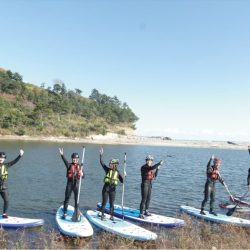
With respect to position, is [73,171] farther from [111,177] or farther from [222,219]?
[222,219]

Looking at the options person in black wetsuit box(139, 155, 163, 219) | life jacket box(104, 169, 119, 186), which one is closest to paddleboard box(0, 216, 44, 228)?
life jacket box(104, 169, 119, 186)

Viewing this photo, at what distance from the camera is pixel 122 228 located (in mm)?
14664

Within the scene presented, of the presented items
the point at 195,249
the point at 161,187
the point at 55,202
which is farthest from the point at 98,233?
the point at 161,187

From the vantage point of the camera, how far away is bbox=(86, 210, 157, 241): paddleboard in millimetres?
13805

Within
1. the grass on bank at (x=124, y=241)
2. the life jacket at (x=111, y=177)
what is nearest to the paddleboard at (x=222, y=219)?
the grass on bank at (x=124, y=241)

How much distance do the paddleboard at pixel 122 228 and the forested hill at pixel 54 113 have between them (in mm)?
83101

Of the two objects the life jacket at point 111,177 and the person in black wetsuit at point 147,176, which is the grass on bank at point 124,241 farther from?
the life jacket at point 111,177

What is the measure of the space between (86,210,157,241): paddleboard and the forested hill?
273 ft

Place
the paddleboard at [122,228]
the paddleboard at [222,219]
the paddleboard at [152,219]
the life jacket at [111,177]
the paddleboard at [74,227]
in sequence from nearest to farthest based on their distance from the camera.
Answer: the paddleboard at [122,228], the paddleboard at [74,227], the life jacket at [111,177], the paddleboard at [152,219], the paddleboard at [222,219]

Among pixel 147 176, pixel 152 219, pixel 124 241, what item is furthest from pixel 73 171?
pixel 152 219

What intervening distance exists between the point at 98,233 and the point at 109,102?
551ft

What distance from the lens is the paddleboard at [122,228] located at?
1380cm

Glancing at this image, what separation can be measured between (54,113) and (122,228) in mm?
114118

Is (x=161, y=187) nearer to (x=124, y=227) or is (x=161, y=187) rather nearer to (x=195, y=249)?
(x=124, y=227)
